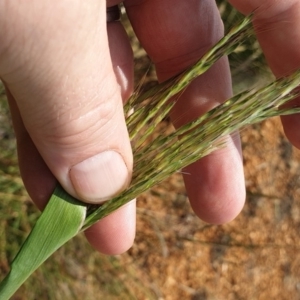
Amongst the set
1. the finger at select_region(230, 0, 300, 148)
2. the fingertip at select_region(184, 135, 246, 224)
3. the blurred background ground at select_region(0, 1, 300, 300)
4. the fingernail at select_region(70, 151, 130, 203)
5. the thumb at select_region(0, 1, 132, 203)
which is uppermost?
the thumb at select_region(0, 1, 132, 203)

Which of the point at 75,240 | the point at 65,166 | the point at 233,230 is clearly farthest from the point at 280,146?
the point at 65,166

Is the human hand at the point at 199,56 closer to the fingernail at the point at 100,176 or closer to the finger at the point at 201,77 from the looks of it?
the finger at the point at 201,77

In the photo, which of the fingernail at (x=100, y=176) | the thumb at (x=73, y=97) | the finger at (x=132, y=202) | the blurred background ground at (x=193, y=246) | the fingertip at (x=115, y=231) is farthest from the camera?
the blurred background ground at (x=193, y=246)

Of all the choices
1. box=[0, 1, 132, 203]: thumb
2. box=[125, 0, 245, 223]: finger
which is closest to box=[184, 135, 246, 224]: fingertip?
box=[125, 0, 245, 223]: finger

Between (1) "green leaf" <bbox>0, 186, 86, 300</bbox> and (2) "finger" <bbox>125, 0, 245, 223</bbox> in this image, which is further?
(2) "finger" <bbox>125, 0, 245, 223</bbox>

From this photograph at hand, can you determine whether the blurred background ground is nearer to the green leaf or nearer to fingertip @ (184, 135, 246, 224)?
fingertip @ (184, 135, 246, 224)

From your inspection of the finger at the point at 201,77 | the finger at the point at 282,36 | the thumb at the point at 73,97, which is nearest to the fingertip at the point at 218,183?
the finger at the point at 201,77

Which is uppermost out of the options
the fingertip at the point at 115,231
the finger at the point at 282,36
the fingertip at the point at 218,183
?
the finger at the point at 282,36
